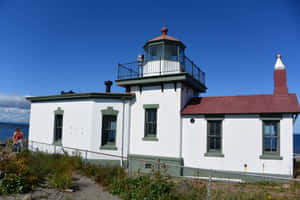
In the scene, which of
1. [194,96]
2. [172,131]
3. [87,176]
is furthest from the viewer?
[194,96]

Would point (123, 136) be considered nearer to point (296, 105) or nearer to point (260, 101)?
point (260, 101)

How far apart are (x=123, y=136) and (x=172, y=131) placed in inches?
118

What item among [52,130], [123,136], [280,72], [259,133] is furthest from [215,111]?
[52,130]

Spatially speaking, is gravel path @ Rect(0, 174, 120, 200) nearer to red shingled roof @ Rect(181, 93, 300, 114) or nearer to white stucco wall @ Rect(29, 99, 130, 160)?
white stucco wall @ Rect(29, 99, 130, 160)

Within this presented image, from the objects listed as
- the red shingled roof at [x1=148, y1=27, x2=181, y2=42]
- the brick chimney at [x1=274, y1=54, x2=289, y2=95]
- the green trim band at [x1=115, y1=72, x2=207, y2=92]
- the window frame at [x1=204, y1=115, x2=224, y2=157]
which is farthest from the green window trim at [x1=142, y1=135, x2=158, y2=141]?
the brick chimney at [x1=274, y1=54, x2=289, y2=95]

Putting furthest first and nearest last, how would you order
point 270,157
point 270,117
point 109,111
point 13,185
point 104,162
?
point 109,111, point 104,162, point 270,117, point 270,157, point 13,185

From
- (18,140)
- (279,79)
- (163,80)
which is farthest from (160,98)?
(18,140)

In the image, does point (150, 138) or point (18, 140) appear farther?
point (18, 140)

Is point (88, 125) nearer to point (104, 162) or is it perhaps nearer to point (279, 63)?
point (104, 162)

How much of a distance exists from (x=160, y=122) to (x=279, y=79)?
684 centimetres

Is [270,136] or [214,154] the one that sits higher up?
[270,136]

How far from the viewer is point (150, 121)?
13.5 metres

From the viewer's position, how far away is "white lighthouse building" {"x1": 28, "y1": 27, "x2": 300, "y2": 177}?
11.0 m

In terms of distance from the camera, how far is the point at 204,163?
39.2ft
